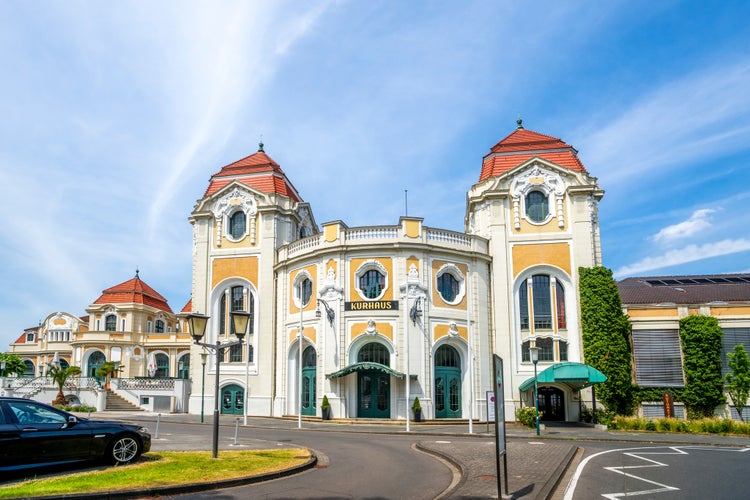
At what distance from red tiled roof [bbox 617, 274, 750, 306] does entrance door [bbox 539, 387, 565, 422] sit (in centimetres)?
743

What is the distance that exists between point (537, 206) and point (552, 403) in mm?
11264

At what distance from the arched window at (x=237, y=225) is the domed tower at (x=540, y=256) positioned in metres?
14.7

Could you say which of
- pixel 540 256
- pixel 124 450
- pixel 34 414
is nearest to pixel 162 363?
pixel 540 256

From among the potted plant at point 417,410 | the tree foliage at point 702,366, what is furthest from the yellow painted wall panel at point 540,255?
the potted plant at point 417,410

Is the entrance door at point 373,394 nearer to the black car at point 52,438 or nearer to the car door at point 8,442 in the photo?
the black car at point 52,438

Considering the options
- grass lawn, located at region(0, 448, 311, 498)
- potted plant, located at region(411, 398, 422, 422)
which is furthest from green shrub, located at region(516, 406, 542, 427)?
grass lawn, located at region(0, 448, 311, 498)

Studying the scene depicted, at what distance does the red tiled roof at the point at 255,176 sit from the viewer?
39.5 meters

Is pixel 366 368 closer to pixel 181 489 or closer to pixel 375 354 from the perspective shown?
pixel 375 354

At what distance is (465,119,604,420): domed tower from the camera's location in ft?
109

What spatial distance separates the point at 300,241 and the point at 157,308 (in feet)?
106

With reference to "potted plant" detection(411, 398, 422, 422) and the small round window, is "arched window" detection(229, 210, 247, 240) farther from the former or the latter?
the small round window

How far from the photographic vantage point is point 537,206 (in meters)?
35.6

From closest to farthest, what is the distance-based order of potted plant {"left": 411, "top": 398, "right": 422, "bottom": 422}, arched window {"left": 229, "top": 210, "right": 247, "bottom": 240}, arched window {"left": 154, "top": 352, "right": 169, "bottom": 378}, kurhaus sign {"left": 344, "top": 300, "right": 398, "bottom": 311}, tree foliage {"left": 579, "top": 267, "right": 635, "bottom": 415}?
potted plant {"left": 411, "top": 398, "right": 422, "bottom": 422} < tree foliage {"left": 579, "top": 267, "right": 635, "bottom": 415} < kurhaus sign {"left": 344, "top": 300, "right": 398, "bottom": 311} < arched window {"left": 229, "top": 210, "right": 247, "bottom": 240} < arched window {"left": 154, "top": 352, "right": 169, "bottom": 378}

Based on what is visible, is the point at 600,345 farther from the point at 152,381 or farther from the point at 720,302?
the point at 152,381
